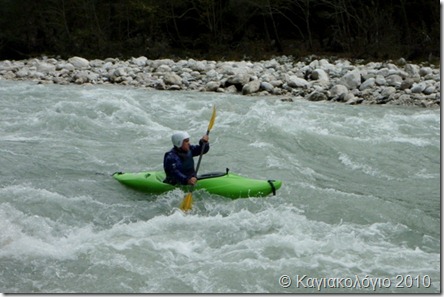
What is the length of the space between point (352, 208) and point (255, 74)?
9.44 m

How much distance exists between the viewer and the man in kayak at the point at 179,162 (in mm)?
6500

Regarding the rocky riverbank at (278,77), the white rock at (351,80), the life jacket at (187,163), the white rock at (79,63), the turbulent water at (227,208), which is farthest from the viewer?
the white rock at (79,63)

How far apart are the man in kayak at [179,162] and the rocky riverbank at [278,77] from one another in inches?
256

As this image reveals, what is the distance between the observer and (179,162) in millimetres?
6566

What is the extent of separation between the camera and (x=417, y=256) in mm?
5082

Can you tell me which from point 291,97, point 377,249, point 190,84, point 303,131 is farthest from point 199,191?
point 190,84

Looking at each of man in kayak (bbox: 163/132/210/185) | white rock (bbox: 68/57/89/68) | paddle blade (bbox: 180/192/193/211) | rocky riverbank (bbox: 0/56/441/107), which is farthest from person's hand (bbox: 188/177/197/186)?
white rock (bbox: 68/57/89/68)

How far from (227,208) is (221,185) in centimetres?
34

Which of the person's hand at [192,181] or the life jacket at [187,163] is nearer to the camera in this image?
the person's hand at [192,181]

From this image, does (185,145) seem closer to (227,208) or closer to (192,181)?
(192,181)

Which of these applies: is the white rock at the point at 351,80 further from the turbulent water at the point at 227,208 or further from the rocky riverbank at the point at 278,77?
the turbulent water at the point at 227,208

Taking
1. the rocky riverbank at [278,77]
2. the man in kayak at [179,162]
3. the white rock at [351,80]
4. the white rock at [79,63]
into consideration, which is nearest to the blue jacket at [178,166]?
the man in kayak at [179,162]

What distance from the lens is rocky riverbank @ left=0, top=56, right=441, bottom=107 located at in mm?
12852

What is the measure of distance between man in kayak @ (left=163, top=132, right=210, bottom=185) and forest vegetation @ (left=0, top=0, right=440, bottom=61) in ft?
40.6
